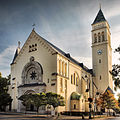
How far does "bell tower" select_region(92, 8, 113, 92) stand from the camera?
63.9m

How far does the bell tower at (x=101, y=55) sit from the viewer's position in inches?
2517

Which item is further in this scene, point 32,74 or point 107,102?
point 32,74

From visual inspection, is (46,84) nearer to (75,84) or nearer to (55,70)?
(55,70)

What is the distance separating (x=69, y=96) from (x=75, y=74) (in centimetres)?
813

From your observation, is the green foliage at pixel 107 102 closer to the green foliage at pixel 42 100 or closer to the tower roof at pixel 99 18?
the green foliage at pixel 42 100

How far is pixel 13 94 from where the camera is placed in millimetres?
48906

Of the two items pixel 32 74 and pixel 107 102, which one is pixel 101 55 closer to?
pixel 107 102

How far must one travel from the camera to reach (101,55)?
65812mm

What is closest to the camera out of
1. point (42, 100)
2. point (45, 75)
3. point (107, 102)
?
point (42, 100)

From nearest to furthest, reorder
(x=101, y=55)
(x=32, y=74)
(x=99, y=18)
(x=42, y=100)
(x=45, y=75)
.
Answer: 1. (x=42, y=100)
2. (x=45, y=75)
3. (x=32, y=74)
4. (x=101, y=55)
5. (x=99, y=18)

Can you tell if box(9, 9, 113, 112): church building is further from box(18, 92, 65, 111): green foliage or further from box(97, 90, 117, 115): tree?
box(18, 92, 65, 111): green foliage

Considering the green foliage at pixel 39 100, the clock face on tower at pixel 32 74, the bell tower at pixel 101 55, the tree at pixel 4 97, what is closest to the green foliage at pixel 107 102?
the clock face on tower at pixel 32 74

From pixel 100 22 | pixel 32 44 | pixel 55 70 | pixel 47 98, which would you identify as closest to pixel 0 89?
pixel 32 44

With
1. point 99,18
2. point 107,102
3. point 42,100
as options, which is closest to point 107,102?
point 107,102
